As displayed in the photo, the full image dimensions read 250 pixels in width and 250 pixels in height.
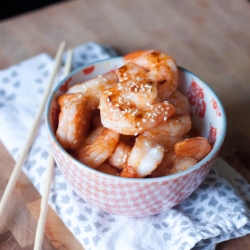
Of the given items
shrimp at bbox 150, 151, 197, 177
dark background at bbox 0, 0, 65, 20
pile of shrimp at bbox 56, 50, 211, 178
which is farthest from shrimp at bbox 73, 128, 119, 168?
dark background at bbox 0, 0, 65, 20

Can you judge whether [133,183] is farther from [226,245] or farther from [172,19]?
[172,19]

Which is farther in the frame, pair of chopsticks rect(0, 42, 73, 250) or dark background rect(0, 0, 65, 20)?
dark background rect(0, 0, 65, 20)

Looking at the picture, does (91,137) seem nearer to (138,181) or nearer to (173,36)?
(138,181)

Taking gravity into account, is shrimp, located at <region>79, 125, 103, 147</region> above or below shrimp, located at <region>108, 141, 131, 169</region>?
below

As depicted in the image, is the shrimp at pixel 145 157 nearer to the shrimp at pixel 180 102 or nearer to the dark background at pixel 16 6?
the shrimp at pixel 180 102

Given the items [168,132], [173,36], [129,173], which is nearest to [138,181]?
[129,173]

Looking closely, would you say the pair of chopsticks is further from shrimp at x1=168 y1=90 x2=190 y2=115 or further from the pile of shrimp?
shrimp at x1=168 y1=90 x2=190 y2=115

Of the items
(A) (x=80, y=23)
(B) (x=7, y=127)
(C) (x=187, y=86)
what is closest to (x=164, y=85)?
(C) (x=187, y=86)
